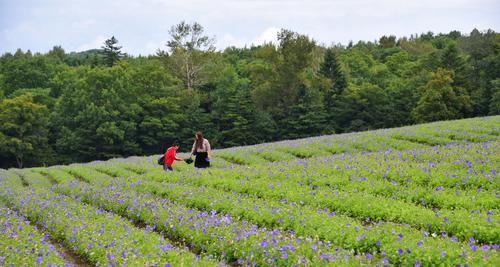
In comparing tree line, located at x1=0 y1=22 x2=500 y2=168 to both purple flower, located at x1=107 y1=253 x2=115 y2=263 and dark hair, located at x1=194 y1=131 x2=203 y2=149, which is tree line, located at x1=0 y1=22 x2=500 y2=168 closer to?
dark hair, located at x1=194 y1=131 x2=203 y2=149

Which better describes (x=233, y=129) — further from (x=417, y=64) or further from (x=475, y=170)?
(x=475, y=170)

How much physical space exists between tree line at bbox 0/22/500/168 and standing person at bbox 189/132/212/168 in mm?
47463

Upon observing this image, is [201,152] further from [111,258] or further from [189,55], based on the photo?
[189,55]

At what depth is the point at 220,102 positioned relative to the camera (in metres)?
75.8

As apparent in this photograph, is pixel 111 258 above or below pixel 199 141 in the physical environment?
below

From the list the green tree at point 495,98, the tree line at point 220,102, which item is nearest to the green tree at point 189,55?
the tree line at point 220,102

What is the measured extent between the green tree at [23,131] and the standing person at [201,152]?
5230cm

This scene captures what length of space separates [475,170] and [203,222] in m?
9.29

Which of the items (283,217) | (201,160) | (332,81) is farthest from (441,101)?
(283,217)

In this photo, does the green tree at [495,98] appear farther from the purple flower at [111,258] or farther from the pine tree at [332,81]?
the purple flower at [111,258]

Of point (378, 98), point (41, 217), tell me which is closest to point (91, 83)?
point (378, 98)

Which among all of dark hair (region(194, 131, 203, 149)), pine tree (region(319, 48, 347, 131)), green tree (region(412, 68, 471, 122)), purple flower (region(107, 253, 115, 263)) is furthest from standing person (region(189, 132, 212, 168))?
pine tree (region(319, 48, 347, 131))

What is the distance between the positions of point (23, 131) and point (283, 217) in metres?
67.1

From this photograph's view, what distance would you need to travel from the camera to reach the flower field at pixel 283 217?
8.96 metres
